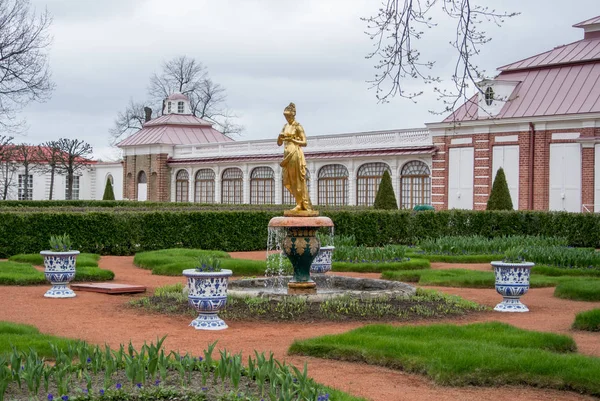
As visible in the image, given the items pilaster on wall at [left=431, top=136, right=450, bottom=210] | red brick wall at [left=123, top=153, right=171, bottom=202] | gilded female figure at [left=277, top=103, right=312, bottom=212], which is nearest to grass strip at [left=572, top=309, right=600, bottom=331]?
gilded female figure at [left=277, top=103, right=312, bottom=212]

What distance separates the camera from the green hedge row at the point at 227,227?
20938 millimetres

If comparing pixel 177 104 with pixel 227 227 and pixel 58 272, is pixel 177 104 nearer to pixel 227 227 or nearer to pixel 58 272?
pixel 227 227

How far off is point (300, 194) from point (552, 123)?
2151 centimetres

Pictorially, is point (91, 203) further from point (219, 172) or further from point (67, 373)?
point (67, 373)

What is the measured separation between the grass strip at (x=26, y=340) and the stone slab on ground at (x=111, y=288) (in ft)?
13.5

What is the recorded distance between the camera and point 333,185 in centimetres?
4056

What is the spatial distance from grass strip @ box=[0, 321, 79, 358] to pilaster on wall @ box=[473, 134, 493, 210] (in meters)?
26.0

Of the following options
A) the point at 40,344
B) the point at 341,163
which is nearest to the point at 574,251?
the point at 40,344

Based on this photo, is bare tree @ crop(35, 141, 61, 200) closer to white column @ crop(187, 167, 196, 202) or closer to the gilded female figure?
white column @ crop(187, 167, 196, 202)

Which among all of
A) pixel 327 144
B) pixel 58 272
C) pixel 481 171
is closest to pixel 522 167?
pixel 481 171

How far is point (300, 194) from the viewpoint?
1293 cm

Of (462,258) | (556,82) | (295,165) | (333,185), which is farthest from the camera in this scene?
(333,185)

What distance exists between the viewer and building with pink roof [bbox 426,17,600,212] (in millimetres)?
31312

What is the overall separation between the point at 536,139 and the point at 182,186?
22.9 metres
